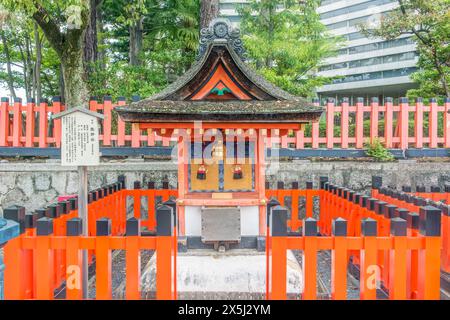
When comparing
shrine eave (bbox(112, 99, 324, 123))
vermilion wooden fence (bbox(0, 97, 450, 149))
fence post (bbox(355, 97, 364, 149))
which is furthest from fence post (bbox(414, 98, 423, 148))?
shrine eave (bbox(112, 99, 324, 123))

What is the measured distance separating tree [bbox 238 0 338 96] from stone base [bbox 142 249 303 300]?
7.47 metres

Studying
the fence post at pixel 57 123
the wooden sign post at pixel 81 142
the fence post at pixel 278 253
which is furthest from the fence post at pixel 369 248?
the fence post at pixel 57 123

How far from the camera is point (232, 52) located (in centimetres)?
547

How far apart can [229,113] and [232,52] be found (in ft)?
3.51

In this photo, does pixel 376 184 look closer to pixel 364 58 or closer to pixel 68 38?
pixel 68 38

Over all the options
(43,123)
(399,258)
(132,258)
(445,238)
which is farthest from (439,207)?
(43,123)

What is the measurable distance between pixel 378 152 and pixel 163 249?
23.7 ft

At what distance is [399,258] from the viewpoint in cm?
393

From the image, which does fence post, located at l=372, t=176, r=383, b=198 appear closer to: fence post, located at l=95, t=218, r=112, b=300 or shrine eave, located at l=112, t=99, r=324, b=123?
shrine eave, located at l=112, t=99, r=324, b=123

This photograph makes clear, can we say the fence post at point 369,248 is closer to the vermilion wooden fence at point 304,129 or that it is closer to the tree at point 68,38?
the vermilion wooden fence at point 304,129

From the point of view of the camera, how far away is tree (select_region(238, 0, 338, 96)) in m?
12.2

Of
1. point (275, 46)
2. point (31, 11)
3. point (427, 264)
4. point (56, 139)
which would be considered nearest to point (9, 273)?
point (427, 264)

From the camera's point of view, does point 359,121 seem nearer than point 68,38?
Yes

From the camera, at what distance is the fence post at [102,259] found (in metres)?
3.98
